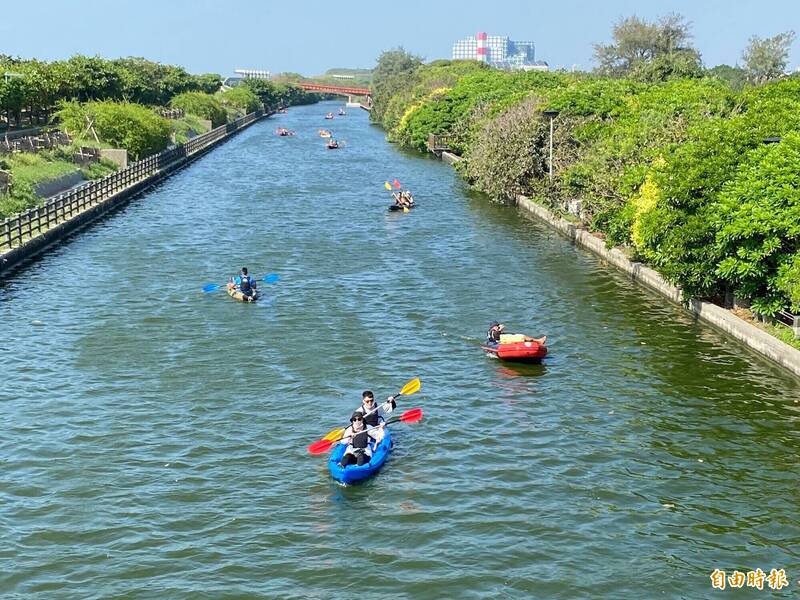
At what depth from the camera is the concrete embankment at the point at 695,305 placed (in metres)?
31.2

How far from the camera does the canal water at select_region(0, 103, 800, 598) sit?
63.2 ft

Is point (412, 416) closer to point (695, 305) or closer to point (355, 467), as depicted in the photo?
point (355, 467)

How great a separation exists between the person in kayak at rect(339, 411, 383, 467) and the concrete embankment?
14.4 metres

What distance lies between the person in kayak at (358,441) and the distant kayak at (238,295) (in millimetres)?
16620

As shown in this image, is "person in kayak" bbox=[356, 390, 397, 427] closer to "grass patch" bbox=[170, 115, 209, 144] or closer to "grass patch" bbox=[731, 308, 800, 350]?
"grass patch" bbox=[731, 308, 800, 350]

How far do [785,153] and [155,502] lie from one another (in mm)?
24265

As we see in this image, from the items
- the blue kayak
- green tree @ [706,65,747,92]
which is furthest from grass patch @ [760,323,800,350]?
green tree @ [706,65,747,92]

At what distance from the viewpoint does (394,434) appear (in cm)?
2616

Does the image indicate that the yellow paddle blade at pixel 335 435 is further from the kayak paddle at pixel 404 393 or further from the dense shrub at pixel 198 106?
the dense shrub at pixel 198 106

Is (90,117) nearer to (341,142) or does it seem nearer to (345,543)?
(341,142)

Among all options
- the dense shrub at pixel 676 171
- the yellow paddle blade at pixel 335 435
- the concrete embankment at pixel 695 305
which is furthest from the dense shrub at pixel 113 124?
the yellow paddle blade at pixel 335 435

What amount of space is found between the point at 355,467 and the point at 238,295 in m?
18.8

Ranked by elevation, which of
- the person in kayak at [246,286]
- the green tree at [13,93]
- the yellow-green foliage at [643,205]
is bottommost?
the person in kayak at [246,286]

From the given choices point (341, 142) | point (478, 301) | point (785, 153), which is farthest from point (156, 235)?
point (341, 142)
